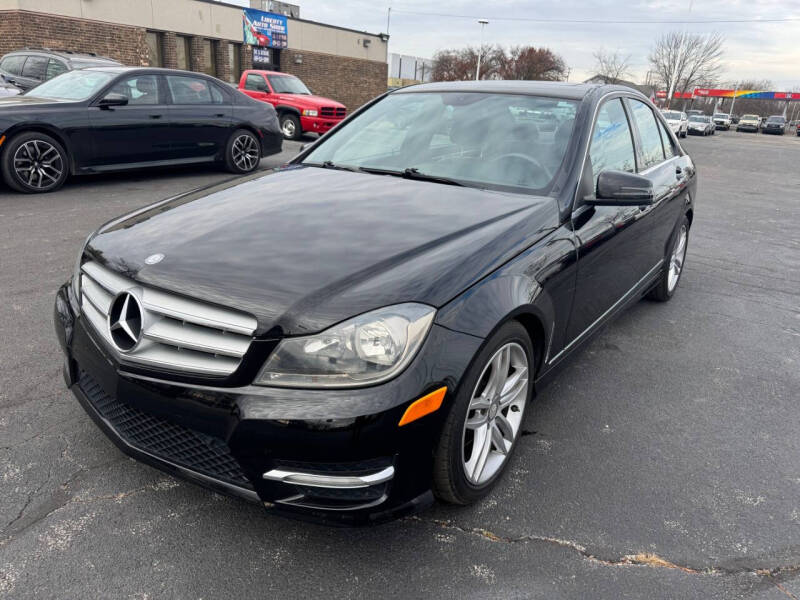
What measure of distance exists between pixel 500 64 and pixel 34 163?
204 ft

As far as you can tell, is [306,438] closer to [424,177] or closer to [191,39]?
[424,177]

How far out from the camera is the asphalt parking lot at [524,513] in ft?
6.51

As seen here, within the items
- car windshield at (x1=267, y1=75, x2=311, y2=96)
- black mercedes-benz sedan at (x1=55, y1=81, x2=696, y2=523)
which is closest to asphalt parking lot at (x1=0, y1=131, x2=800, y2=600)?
black mercedes-benz sedan at (x1=55, y1=81, x2=696, y2=523)

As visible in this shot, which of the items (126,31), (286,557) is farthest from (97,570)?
(126,31)

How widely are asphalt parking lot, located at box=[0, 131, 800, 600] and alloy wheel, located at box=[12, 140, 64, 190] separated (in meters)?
4.16

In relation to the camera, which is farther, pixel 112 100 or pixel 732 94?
pixel 732 94

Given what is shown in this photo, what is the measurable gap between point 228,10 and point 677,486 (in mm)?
28156

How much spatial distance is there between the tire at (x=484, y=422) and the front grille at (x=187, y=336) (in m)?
0.72

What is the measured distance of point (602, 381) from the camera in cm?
350

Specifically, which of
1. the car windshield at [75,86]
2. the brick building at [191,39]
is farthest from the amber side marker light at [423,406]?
the brick building at [191,39]

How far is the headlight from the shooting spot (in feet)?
5.94

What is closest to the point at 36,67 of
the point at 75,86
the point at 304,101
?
the point at 304,101

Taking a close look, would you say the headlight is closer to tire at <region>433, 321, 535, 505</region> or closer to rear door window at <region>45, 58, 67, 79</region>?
tire at <region>433, 321, 535, 505</region>

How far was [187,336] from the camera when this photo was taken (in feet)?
6.28
